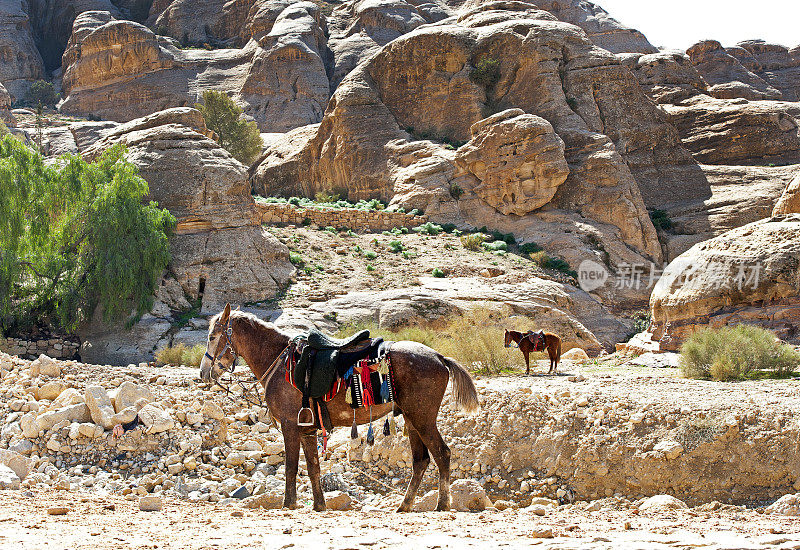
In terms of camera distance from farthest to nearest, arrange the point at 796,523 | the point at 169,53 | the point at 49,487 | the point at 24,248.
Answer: the point at 169,53 < the point at 24,248 < the point at 49,487 < the point at 796,523

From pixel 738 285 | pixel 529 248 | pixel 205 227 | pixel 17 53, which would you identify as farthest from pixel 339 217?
pixel 17 53

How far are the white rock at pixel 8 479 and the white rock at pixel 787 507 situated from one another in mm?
8054

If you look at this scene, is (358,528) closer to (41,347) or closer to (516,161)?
(41,347)

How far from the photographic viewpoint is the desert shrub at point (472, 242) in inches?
1208

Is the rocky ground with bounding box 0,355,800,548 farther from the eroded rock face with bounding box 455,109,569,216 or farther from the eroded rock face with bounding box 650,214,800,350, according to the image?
the eroded rock face with bounding box 455,109,569,216

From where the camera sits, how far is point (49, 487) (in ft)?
25.8

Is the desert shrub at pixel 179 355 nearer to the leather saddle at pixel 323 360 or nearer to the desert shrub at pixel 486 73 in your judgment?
the leather saddle at pixel 323 360

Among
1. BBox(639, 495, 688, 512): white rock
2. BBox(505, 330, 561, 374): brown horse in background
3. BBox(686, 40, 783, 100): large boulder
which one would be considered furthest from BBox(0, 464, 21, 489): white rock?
BBox(686, 40, 783, 100): large boulder

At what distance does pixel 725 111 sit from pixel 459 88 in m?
15.9

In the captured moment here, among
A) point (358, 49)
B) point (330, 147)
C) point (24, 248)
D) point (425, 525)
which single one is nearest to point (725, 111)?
point (330, 147)

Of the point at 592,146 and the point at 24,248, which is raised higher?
the point at 592,146

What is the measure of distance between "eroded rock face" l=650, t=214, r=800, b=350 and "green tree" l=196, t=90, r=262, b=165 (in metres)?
31.3

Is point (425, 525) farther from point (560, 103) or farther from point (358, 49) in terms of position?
point (358, 49)

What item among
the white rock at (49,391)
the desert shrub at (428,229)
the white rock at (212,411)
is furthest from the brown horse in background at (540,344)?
the desert shrub at (428,229)
